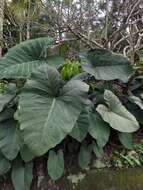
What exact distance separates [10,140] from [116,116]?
0.70m

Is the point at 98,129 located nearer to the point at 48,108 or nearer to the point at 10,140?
the point at 48,108

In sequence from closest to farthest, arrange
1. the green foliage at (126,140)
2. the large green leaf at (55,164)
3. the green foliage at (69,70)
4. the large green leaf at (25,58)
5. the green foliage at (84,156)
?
the large green leaf at (55,164) < the green foliage at (84,156) < the green foliage at (126,140) < the large green leaf at (25,58) < the green foliage at (69,70)

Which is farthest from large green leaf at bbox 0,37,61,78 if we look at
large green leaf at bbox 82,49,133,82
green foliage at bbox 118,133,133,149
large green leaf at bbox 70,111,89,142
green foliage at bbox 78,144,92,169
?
green foliage at bbox 118,133,133,149

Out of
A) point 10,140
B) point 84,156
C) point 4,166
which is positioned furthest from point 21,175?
point 84,156

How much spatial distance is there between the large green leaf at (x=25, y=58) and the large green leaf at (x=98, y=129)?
625mm

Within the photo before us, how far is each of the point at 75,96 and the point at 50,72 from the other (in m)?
0.24

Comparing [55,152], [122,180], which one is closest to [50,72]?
[55,152]

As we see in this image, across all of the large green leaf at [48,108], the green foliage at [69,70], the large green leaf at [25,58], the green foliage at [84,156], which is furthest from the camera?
the green foliage at [69,70]

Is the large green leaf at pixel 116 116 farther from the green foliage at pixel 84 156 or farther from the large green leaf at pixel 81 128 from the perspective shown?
the green foliage at pixel 84 156

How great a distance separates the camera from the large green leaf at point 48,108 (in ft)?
6.13

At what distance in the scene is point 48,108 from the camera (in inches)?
79.8

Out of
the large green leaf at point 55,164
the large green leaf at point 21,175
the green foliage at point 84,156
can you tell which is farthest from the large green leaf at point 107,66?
the large green leaf at point 21,175

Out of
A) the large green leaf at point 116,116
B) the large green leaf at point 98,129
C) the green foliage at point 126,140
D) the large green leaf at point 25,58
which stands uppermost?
the large green leaf at point 25,58

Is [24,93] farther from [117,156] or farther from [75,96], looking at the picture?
[117,156]
